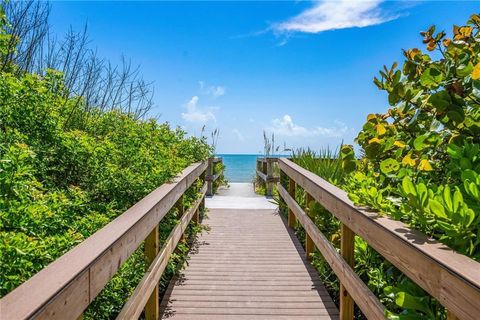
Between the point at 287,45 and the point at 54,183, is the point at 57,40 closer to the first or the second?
the point at 54,183

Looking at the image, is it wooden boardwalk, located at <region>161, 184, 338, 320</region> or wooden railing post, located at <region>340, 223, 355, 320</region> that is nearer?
wooden railing post, located at <region>340, 223, 355, 320</region>

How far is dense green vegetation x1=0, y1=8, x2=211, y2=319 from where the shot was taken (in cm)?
157

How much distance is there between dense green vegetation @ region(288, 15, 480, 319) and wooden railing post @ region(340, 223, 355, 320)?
0.20 feet

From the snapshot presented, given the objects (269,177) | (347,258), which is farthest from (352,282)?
(269,177)

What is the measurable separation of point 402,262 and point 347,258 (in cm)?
97

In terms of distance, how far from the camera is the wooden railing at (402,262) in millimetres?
1049

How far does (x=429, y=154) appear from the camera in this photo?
66.4 inches

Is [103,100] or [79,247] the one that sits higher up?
[103,100]

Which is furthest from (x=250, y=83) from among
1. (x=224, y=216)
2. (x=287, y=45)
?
(x=224, y=216)

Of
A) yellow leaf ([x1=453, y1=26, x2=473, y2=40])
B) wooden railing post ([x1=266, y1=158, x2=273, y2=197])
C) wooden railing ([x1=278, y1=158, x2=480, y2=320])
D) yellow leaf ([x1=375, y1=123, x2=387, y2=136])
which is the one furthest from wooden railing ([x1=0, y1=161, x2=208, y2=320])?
wooden railing post ([x1=266, y1=158, x2=273, y2=197])

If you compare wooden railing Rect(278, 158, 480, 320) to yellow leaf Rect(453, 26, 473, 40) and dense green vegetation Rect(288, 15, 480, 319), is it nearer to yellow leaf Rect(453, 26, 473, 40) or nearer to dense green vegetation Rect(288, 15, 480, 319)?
dense green vegetation Rect(288, 15, 480, 319)

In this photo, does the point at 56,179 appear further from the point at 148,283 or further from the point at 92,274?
the point at 92,274

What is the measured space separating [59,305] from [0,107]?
1790 mm

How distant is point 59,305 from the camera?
1.02 meters
